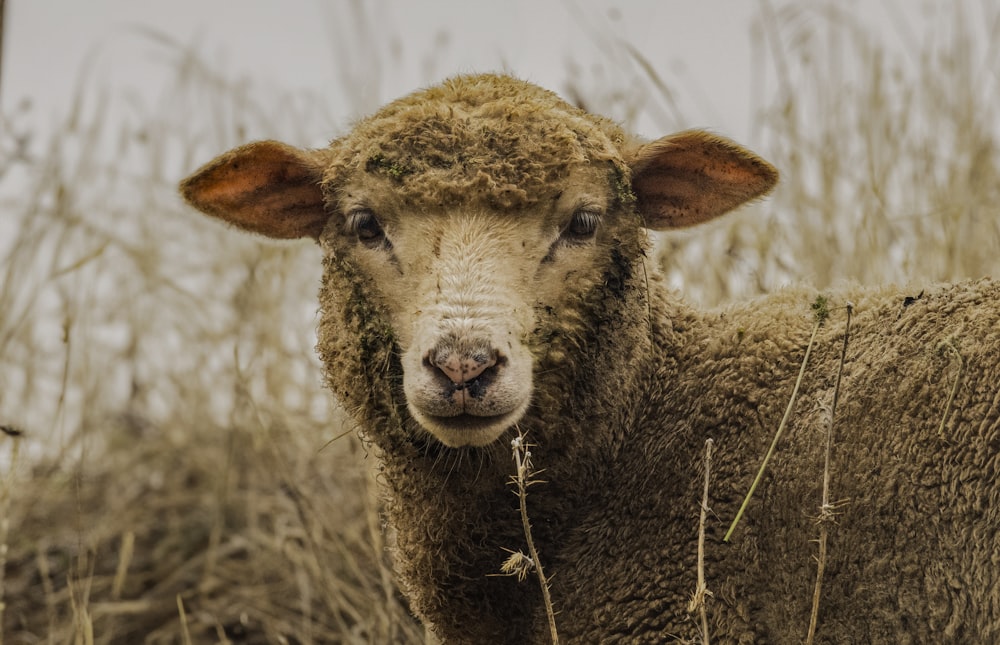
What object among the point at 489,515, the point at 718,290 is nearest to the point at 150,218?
the point at 718,290

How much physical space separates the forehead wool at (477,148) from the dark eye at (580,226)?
125 millimetres

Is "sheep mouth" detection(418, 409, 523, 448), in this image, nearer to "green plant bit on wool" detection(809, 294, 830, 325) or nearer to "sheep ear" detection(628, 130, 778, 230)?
"green plant bit on wool" detection(809, 294, 830, 325)

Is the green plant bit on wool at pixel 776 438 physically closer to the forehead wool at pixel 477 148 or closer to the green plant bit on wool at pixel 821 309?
the green plant bit on wool at pixel 821 309

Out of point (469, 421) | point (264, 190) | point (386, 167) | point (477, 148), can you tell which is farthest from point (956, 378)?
point (264, 190)

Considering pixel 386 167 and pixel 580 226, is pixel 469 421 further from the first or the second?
pixel 386 167

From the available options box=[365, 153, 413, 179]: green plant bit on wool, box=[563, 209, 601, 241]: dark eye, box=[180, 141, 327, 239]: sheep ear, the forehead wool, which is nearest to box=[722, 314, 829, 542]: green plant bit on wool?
box=[563, 209, 601, 241]: dark eye

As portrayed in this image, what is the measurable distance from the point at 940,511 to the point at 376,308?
173 cm

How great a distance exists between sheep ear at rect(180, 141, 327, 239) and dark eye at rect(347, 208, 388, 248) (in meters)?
0.33

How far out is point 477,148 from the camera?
358cm

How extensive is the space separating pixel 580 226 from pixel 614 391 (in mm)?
527

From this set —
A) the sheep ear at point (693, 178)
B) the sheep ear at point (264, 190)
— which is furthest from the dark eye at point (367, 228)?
the sheep ear at point (693, 178)

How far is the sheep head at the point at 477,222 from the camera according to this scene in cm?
329

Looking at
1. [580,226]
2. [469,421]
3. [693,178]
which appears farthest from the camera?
[693,178]

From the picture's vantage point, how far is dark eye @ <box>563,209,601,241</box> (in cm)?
367
